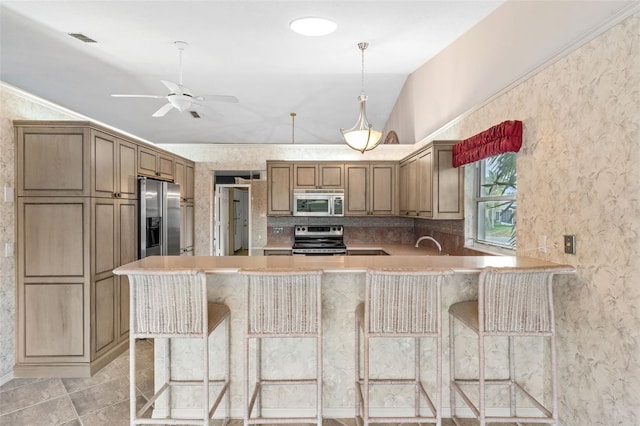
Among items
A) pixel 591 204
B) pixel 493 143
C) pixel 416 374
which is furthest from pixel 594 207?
pixel 416 374

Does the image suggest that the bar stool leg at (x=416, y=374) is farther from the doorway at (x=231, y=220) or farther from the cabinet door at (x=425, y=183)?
the doorway at (x=231, y=220)

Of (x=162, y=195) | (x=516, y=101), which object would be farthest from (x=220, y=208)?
(x=516, y=101)

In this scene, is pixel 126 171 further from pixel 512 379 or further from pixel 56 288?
pixel 512 379

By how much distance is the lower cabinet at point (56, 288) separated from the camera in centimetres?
301

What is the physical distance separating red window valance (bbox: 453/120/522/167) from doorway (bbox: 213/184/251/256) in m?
4.25

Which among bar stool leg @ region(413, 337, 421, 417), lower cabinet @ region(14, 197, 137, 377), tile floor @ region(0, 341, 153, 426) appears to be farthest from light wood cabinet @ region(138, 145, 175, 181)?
bar stool leg @ region(413, 337, 421, 417)

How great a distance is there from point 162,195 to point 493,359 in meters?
3.72

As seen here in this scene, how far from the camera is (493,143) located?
2752 millimetres

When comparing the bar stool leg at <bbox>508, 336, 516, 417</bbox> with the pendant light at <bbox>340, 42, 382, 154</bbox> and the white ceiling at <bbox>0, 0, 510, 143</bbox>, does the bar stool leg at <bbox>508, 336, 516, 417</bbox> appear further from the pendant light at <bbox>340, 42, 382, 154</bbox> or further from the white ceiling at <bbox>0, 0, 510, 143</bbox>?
the white ceiling at <bbox>0, 0, 510, 143</bbox>

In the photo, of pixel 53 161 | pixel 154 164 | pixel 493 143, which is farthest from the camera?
pixel 154 164

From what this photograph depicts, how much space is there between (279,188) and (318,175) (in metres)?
0.60

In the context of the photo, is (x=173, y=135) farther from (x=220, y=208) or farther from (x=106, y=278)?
(x=106, y=278)

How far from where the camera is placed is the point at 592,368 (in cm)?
196

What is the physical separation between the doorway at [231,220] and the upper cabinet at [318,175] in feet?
5.91
